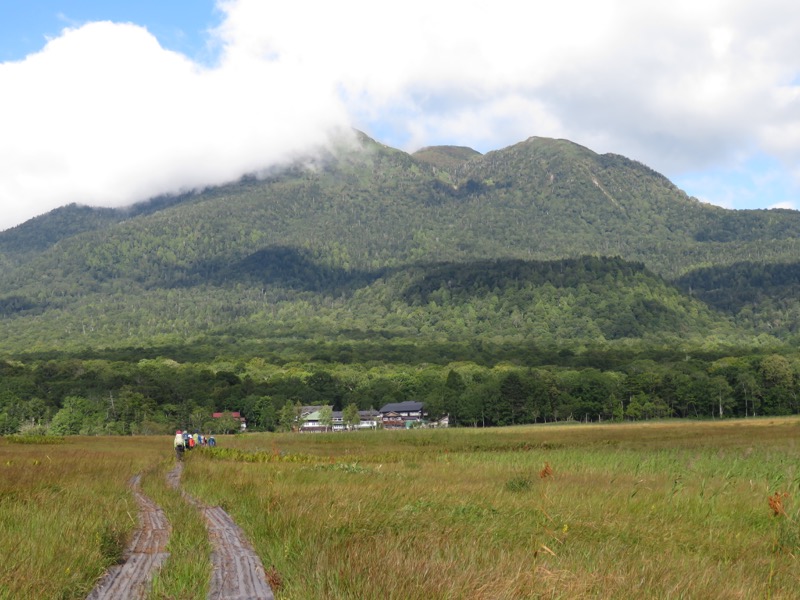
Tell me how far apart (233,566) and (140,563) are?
1.63 m

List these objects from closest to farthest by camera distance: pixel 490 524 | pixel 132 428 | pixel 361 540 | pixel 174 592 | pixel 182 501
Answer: pixel 174 592, pixel 361 540, pixel 490 524, pixel 182 501, pixel 132 428

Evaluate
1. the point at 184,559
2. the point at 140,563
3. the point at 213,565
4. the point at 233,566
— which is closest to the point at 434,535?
the point at 233,566

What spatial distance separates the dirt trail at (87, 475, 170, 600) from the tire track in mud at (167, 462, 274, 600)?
0.74 m

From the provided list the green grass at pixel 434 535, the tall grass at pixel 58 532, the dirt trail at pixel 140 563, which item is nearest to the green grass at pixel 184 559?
the green grass at pixel 434 535

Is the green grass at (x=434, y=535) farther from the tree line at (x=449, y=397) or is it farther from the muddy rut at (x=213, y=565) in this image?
the tree line at (x=449, y=397)

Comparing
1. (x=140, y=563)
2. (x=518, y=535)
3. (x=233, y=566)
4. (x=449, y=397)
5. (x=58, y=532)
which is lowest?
(x=449, y=397)

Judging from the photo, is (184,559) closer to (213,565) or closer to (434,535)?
(213,565)

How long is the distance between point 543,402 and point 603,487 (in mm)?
111414

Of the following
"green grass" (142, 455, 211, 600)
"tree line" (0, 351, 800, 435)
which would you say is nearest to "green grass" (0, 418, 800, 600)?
"green grass" (142, 455, 211, 600)

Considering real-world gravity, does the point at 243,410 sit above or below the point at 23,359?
below

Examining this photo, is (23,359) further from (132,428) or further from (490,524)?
(490,524)

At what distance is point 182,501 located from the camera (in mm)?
15602

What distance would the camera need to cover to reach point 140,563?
9477 millimetres

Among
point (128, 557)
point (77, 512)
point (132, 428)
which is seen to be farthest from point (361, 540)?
point (132, 428)
